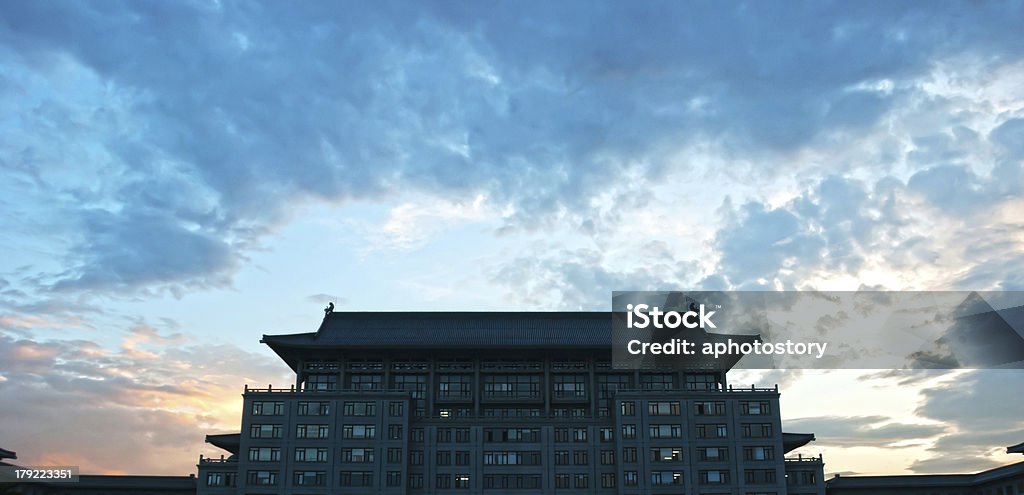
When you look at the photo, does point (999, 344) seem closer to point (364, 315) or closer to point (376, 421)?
point (376, 421)

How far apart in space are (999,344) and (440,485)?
65071 mm

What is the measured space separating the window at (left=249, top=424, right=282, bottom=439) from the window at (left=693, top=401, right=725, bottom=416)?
51.5 meters

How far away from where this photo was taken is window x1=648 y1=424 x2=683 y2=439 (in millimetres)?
109438

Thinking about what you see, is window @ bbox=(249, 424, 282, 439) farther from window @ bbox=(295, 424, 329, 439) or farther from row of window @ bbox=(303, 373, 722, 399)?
row of window @ bbox=(303, 373, 722, 399)

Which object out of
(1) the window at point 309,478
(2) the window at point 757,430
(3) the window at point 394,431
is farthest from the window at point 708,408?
(1) the window at point 309,478

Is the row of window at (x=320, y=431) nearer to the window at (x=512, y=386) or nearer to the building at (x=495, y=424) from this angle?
the building at (x=495, y=424)

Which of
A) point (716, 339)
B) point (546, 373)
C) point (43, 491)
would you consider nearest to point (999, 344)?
point (716, 339)

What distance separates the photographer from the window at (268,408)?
109 m

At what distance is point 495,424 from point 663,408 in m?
21.2

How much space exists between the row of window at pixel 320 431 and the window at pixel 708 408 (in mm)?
36801

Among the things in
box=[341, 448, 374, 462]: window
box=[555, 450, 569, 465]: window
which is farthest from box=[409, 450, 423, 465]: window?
box=[555, 450, 569, 465]: window

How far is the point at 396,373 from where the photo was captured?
387 feet

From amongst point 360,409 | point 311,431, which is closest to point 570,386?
point 360,409

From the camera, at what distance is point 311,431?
10875 cm
